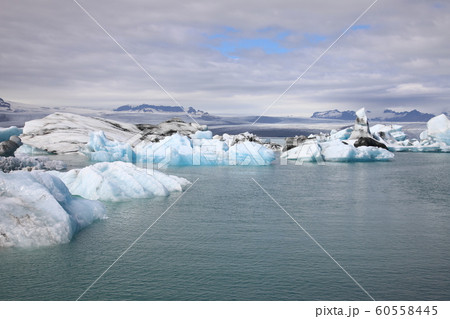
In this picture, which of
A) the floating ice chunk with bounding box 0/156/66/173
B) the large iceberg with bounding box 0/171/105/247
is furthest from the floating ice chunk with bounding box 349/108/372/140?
the large iceberg with bounding box 0/171/105/247

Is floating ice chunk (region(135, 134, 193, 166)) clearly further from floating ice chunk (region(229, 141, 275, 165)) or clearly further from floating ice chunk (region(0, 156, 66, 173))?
floating ice chunk (region(0, 156, 66, 173))

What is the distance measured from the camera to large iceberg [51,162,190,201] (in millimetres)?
13367

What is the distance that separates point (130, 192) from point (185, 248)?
5.76 meters

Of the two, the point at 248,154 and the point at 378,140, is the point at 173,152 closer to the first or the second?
the point at 248,154

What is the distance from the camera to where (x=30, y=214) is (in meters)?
8.34

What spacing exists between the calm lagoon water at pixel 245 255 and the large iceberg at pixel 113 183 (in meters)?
0.54

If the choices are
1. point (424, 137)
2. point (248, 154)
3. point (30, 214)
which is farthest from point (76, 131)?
point (424, 137)

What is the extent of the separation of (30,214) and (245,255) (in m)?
4.06

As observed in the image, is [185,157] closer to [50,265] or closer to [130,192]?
[130,192]

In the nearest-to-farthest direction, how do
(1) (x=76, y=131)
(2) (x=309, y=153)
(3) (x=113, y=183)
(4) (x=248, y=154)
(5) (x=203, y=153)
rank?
(3) (x=113, y=183)
(4) (x=248, y=154)
(5) (x=203, y=153)
(2) (x=309, y=153)
(1) (x=76, y=131)

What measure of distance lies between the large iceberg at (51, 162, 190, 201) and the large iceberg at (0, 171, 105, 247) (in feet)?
13.8

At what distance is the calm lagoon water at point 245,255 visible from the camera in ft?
20.9
